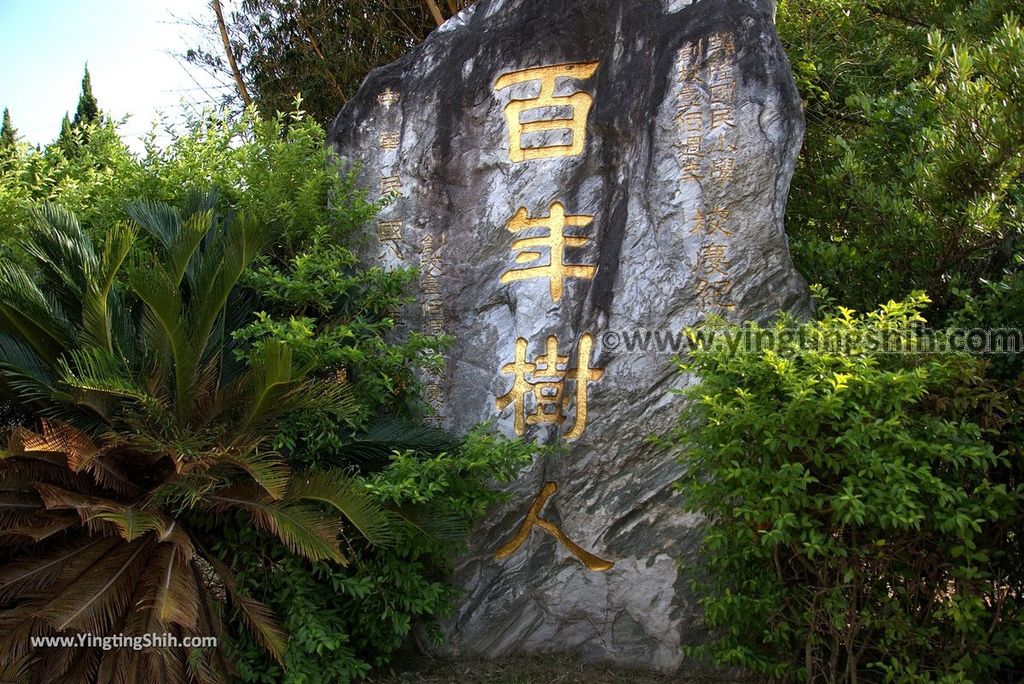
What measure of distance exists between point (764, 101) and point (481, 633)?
3.01 meters

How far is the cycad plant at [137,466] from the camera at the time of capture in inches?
161

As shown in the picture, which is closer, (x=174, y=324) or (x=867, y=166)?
(x=174, y=324)

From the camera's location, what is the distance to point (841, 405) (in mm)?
3783

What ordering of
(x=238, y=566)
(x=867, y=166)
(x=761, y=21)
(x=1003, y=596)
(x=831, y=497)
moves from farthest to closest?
(x=867, y=166) < (x=761, y=21) < (x=238, y=566) < (x=1003, y=596) < (x=831, y=497)

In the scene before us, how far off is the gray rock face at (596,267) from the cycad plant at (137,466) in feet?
3.00

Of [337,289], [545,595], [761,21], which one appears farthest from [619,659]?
[761,21]

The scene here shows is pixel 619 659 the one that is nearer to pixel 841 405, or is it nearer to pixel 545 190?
pixel 841 405

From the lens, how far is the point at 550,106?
5.20 meters

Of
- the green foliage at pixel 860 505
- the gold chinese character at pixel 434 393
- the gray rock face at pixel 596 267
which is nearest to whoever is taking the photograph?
the green foliage at pixel 860 505

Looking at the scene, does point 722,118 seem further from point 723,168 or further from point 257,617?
point 257,617

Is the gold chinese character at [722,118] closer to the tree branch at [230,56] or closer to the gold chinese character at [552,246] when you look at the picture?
the gold chinese character at [552,246]

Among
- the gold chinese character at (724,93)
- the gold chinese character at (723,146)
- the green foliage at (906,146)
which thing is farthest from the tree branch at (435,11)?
the gold chinese character at (723,146)

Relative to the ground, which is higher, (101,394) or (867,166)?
(867,166)

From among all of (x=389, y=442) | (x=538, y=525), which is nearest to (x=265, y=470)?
(x=389, y=442)
